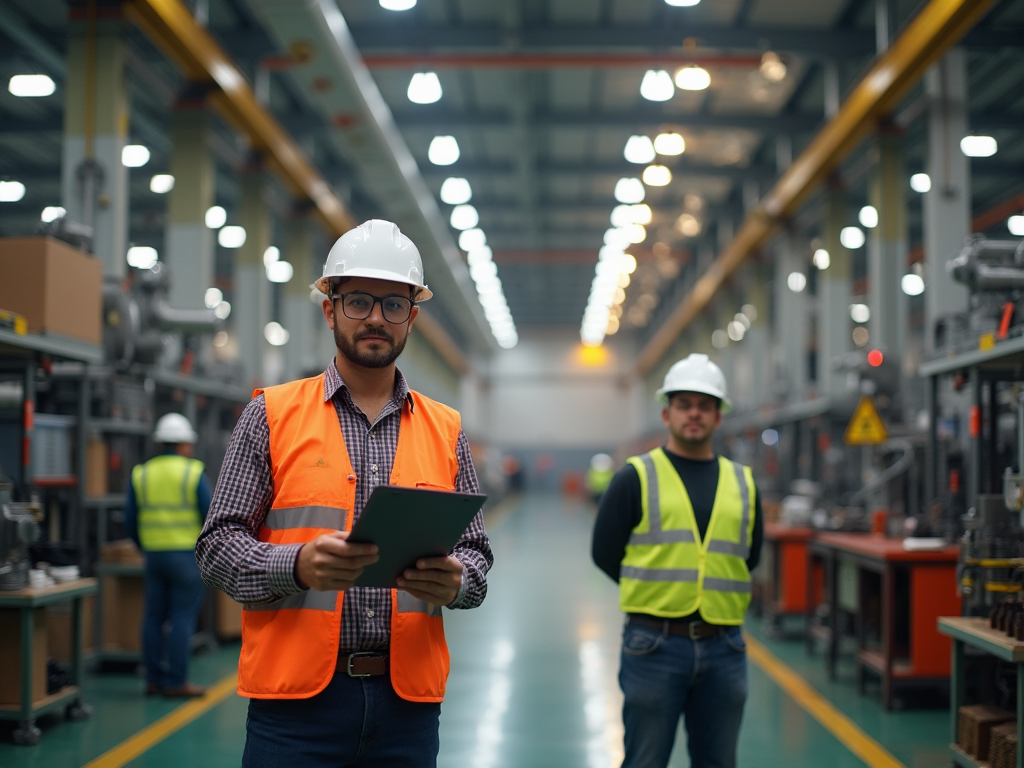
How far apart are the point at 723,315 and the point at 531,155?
7906 millimetres

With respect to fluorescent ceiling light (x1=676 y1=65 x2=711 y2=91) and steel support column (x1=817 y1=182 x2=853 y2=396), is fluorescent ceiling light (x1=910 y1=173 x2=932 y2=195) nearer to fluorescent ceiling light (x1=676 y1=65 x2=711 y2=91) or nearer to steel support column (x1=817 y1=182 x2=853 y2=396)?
steel support column (x1=817 y1=182 x2=853 y2=396)

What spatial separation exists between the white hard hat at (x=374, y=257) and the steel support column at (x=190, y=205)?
8.57 meters

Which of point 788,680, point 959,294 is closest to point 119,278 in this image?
point 788,680

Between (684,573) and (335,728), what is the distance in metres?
1.83

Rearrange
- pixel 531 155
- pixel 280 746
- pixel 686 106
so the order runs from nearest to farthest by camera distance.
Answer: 1. pixel 280 746
2. pixel 686 106
3. pixel 531 155

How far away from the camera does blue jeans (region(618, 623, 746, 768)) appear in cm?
349

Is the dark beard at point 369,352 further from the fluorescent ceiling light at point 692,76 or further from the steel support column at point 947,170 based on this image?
the fluorescent ceiling light at point 692,76

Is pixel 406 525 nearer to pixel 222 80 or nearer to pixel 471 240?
pixel 222 80

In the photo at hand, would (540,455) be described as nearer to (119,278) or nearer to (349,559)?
(119,278)

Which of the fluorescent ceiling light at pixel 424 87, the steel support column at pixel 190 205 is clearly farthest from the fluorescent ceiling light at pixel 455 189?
the steel support column at pixel 190 205

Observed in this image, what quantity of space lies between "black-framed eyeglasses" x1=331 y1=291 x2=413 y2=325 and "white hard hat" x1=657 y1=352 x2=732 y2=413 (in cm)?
178

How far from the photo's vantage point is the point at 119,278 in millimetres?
8102

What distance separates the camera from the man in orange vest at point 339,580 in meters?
2.13

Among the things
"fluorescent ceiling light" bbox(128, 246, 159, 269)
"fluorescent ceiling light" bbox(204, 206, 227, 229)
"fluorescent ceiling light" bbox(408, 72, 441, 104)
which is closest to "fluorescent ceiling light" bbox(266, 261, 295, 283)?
"fluorescent ceiling light" bbox(204, 206, 227, 229)
